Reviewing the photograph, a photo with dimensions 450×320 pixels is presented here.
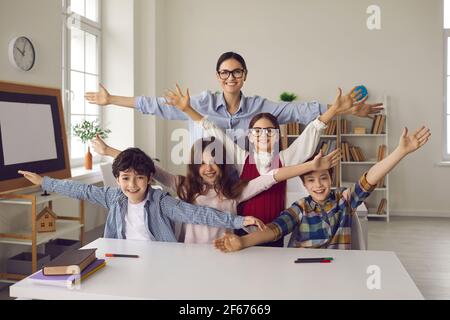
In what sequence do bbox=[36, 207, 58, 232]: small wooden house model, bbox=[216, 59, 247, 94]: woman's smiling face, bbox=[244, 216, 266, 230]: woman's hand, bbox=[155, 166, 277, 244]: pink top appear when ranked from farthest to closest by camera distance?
bbox=[36, 207, 58, 232]: small wooden house model, bbox=[216, 59, 247, 94]: woman's smiling face, bbox=[155, 166, 277, 244]: pink top, bbox=[244, 216, 266, 230]: woman's hand

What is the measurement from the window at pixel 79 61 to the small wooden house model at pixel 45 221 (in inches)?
59.1

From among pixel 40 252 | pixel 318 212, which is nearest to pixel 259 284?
pixel 318 212

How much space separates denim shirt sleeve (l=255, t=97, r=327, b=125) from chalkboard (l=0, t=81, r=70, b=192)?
1.77 meters

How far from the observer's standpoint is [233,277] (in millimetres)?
1506

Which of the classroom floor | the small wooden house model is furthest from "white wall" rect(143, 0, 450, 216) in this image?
the small wooden house model

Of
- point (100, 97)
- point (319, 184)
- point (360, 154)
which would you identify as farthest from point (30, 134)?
point (360, 154)

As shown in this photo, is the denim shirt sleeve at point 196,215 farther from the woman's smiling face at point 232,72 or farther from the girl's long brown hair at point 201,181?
the woman's smiling face at point 232,72

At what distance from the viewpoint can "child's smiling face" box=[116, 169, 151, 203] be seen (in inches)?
81.7

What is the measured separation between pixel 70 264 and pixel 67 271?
0.03 m

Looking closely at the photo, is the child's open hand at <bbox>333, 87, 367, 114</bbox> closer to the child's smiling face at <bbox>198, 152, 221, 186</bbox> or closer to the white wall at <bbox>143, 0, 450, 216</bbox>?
the child's smiling face at <bbox>198, 152, 221, 186</bbox>

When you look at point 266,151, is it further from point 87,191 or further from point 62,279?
point 62,279

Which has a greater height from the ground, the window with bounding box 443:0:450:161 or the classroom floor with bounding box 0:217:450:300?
the window with bounding box 443:0:450:161
